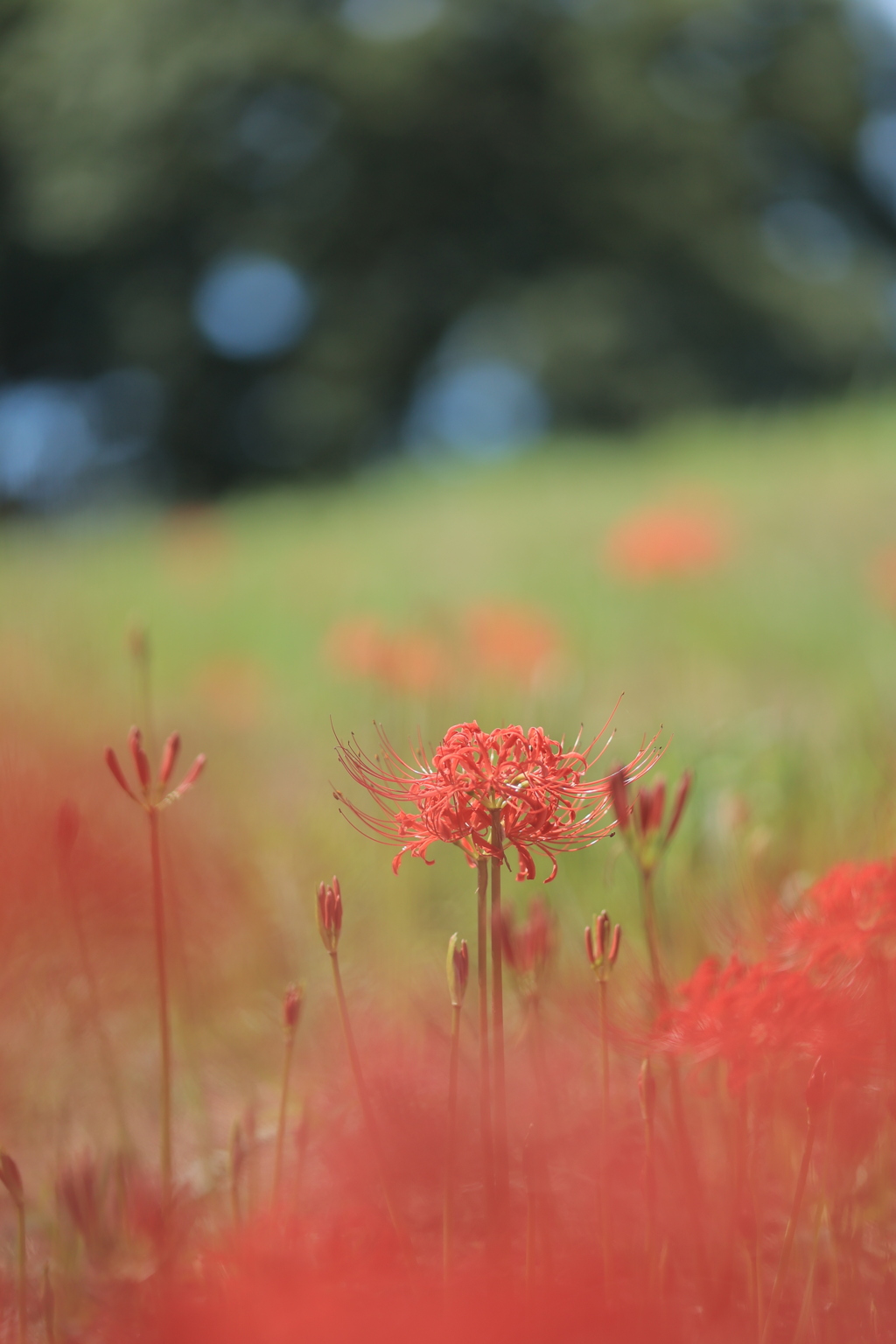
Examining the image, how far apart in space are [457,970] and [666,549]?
1931 millimetres

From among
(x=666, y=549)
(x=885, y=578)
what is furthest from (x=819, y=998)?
(x=666, y=549)

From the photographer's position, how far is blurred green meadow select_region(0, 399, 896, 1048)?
108 cm

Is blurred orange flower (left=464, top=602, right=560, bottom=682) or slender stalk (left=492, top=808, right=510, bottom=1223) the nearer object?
slender stalk (left=492, top=808, right=510, bottom=1223)

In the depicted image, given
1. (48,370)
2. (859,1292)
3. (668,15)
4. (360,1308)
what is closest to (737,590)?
(859,1292)

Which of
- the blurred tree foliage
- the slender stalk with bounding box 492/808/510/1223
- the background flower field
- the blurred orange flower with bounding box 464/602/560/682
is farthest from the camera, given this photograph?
the blurred tree foliage

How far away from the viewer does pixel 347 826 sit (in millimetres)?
1237

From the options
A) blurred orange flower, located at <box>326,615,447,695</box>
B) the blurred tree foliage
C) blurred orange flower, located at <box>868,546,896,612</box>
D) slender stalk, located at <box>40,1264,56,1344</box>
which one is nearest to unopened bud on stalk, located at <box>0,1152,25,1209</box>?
slender stalk, located at <box>40,1264,56,1344</box>

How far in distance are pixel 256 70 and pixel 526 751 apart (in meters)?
8.16

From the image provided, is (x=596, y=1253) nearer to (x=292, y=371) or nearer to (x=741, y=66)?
(x=292, y=371)

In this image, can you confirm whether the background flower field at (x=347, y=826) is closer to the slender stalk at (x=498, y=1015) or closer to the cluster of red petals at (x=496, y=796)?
the slender stalk at (x=498, y=1015)

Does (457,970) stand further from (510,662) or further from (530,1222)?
(510,662)

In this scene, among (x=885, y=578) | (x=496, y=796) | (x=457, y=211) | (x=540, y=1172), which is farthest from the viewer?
(x=457, y=211)

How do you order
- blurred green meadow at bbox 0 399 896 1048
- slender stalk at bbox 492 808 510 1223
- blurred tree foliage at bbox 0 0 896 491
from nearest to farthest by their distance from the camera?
1. slender stalk at bbox 492 808 510 1223
2. blurred green meadow at bbox 0 399 896 1048
3. blurred tree foliage at bbox 0 0 896 491

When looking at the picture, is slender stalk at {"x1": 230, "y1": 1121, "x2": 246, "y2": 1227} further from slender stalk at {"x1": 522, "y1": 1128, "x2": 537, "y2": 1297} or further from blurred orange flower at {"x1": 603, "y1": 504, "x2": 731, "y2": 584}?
blurred orange flower at {"x1": 603, "y1": 504, "x2": 731, "y2": 584}
